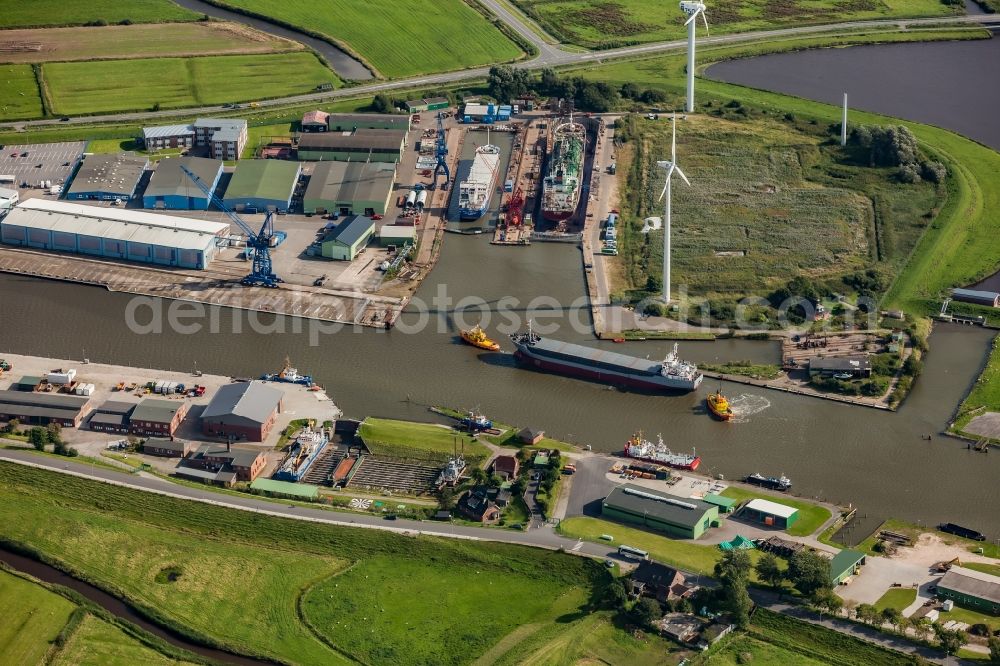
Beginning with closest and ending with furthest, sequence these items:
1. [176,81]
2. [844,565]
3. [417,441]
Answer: [844,565], [417,441], [176,81]

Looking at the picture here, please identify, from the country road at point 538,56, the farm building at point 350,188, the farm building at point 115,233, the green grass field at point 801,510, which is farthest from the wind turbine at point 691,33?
the green grass field at point 801,510

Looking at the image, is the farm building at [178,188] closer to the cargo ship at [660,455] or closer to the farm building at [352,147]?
the farm building at [352,147]

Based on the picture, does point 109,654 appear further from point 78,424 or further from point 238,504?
point 78,424

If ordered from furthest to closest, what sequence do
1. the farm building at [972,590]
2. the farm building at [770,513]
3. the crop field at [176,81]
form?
the crop field at [176,81] < the farm building at [770,513] < the farm building at [972,590]

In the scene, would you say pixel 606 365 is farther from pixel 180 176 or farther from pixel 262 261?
pixel 180 176

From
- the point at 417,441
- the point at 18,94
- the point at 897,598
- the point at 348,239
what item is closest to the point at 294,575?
the point at 417,441

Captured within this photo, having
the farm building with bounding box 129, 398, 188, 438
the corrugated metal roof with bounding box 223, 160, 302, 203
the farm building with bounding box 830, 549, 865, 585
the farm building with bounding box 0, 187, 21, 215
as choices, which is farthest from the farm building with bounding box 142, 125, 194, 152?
the farm building with bounding box 830, 549, 865, 585

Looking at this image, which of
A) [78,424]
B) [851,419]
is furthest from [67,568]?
[851,419]
